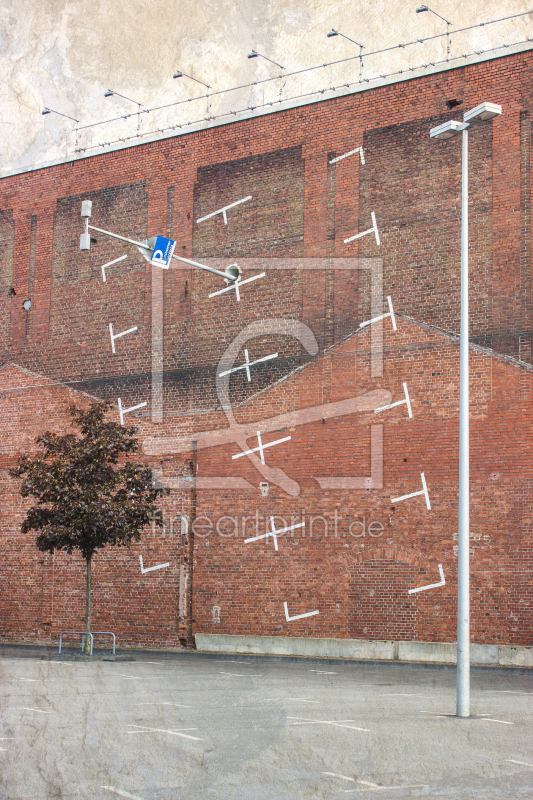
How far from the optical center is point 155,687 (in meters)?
14.8

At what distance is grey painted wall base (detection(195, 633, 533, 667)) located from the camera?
19094 mm

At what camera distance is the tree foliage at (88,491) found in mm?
20641

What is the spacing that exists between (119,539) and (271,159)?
10.8 metres

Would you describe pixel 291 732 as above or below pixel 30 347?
below

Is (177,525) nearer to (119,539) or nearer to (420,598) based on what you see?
(119,539)

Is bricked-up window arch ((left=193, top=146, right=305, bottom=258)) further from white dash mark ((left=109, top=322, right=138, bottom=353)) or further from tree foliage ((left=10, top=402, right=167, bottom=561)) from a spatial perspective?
tree foliage ((left=10, top=402, right=167, bottom=561))

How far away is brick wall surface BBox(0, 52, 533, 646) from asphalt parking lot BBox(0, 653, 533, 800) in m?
4.62

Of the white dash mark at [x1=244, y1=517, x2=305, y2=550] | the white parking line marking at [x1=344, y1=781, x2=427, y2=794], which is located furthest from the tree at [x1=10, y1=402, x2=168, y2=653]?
the white parking line marking at [x1=344, y1=781, x2=427, y2=794]

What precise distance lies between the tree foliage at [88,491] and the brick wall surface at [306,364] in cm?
258

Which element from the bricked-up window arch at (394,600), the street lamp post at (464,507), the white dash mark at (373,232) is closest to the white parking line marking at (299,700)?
the street lamp post at (464,507)

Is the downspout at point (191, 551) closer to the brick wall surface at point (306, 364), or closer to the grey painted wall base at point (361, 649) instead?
the brick wall surface at point (306, 364)

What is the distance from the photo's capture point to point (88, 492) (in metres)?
20.7

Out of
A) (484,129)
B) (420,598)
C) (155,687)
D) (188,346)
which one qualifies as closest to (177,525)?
(188,346)

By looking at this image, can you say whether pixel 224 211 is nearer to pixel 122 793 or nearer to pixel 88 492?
pixel 88 492
